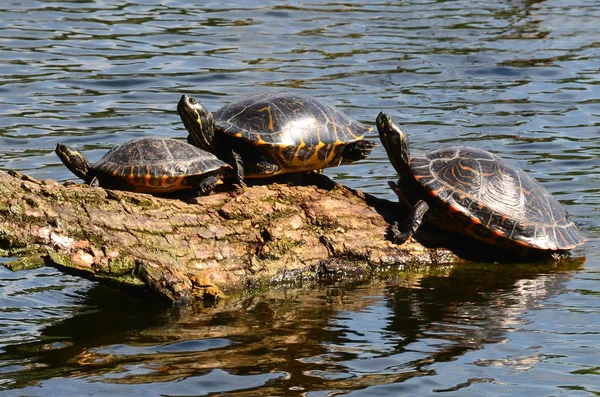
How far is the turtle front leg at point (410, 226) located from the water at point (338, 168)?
0.34m

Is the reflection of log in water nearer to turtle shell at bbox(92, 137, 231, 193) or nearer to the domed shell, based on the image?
turtle shell at bbox(92, 137, 231, 193)

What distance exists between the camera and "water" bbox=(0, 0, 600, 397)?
18.6ft

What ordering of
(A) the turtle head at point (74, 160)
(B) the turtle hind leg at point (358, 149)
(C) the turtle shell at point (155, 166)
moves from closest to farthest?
(C) the turtle shell at point (155, 166) < (A) the turtle head at point (74, 160) < (B) the turtle hind leg at point (358, 149)

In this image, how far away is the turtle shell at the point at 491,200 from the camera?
24.5ft

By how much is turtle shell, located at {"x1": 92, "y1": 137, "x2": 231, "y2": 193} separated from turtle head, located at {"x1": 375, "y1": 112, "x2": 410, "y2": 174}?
4.47 feet

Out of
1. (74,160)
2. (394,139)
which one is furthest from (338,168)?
(74,160)

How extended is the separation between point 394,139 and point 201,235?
1.85m

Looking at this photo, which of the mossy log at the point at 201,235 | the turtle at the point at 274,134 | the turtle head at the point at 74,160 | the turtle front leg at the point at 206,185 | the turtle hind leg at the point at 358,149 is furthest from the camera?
the turtle hind leg at the point at 358,149

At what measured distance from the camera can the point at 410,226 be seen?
7.42m

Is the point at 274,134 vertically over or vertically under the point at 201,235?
over

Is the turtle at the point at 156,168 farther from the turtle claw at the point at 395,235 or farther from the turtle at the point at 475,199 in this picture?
the turtle at the point at 475,199

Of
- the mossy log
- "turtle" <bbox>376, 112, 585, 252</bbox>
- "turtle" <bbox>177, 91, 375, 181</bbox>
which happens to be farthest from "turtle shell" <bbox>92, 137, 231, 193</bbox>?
"turtle" <bbox>376, 112, 585, 252</bbox>

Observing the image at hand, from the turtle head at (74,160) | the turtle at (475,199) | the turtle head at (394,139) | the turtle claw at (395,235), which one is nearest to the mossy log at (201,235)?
the turtle claw at (395,235)

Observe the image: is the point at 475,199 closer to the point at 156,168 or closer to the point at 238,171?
the point at 238,171
